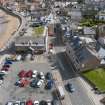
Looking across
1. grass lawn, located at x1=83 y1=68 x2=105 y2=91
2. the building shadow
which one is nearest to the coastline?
the building shadow

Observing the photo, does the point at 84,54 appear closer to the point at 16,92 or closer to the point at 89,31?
the point at 16,92

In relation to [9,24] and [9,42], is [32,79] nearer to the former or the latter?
[9,42]

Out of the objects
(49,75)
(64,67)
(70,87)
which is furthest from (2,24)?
(70,87)

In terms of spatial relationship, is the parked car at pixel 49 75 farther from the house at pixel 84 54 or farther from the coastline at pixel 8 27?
the coastline at pixel 8 27

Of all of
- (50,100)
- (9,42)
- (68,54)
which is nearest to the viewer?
(50,100)

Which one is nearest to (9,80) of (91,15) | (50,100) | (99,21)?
(50,100)
